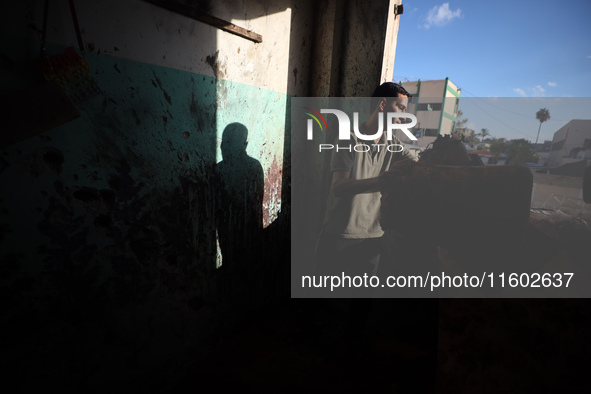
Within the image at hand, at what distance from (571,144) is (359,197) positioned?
0.91m

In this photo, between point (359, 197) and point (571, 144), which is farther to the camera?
point (359, 197)

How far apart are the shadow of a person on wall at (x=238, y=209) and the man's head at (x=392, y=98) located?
86 centimetres

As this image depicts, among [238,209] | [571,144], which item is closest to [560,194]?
[571,144]

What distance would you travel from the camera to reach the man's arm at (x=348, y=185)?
Result: 148cm

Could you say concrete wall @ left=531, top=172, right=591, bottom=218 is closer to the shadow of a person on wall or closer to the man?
the man

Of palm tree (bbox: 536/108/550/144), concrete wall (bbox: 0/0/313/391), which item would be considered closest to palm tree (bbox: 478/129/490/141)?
palm tree (bbox: 536/108/550/144)

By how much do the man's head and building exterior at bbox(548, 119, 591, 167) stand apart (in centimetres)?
75

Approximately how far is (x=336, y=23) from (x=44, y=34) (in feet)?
5.68

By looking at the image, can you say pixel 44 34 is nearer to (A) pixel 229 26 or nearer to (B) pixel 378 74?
(A) pixel 229 26

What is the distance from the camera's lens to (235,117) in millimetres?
1551

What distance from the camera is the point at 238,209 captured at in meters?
1.74

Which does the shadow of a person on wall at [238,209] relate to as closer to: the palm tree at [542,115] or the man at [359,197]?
the man at [359,197]

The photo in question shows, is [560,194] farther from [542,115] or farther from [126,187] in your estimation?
[126,187]

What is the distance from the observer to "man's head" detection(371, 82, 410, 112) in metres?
1.56
